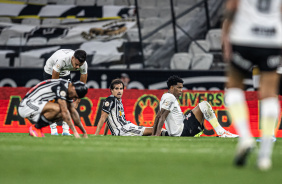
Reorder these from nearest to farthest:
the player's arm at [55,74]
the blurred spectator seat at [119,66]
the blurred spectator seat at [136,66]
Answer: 1. the player's arm at [55,74]
2. the blurred spectator seat at [119,66]
3. the blurred spectator seat at [136,66]

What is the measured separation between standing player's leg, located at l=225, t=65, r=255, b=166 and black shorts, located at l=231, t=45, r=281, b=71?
0.24ft

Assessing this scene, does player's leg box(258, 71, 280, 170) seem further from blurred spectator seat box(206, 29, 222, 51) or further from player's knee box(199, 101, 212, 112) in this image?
blurred spectator seat box(206, 29, 222, 51)

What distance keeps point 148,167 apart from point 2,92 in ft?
28.3

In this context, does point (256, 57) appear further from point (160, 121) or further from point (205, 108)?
point (205, 108)

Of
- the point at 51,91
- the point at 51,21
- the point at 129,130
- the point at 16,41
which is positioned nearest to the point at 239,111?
the point at 51,91

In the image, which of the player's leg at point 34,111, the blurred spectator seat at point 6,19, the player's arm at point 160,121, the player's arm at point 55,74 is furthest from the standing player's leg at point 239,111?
the blurred spectator seat at point 6,19

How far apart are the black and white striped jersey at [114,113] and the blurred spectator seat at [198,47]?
4.83 metres

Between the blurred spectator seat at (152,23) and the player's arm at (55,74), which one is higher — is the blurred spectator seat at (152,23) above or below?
above

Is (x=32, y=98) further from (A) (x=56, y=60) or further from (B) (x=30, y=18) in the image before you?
(B) (x=30, y=18)

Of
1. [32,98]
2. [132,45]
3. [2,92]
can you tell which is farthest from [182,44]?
[32,98]

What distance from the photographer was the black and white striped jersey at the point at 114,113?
31.1ft

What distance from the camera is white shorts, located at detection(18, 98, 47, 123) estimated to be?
7801 mm

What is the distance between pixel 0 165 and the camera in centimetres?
347

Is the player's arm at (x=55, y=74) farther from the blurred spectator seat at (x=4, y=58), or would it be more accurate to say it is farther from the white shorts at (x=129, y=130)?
the blurred spectator seat at (x=4, y=58)
